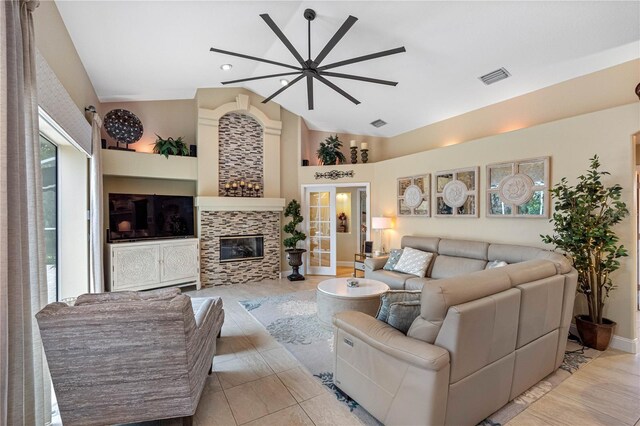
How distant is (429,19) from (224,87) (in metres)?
3.99

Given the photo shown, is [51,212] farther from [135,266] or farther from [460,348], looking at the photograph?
[460,348]

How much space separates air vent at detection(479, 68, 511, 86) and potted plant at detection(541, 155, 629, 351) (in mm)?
1537

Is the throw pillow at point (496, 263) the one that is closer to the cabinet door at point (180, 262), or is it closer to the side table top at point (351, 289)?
the side table top at point (351, 289)

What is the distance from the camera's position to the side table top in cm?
332

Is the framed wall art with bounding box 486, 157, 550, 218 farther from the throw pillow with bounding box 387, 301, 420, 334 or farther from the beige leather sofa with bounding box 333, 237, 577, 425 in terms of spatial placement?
the throw pillow with bounding box 387, 301, 420, 334

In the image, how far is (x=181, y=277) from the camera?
508cm

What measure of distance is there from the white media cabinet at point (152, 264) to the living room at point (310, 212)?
0.10 feet

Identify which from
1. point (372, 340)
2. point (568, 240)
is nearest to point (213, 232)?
point (372, 340)

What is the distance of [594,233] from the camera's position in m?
2.87

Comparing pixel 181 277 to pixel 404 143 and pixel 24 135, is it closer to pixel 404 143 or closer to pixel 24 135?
pixel 24 135

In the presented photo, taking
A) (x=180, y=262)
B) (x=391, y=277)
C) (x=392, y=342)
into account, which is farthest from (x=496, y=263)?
(x=180, y=262)

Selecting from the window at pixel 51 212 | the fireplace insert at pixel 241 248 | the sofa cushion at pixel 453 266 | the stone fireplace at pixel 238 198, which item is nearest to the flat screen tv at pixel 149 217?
the stone fireplace at pixel 238 198

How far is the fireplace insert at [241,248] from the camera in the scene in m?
5.66

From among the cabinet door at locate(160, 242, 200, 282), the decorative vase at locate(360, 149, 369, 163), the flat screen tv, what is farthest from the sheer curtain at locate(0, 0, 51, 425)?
the decorative vase at locate(360, 149, 369, 163)
